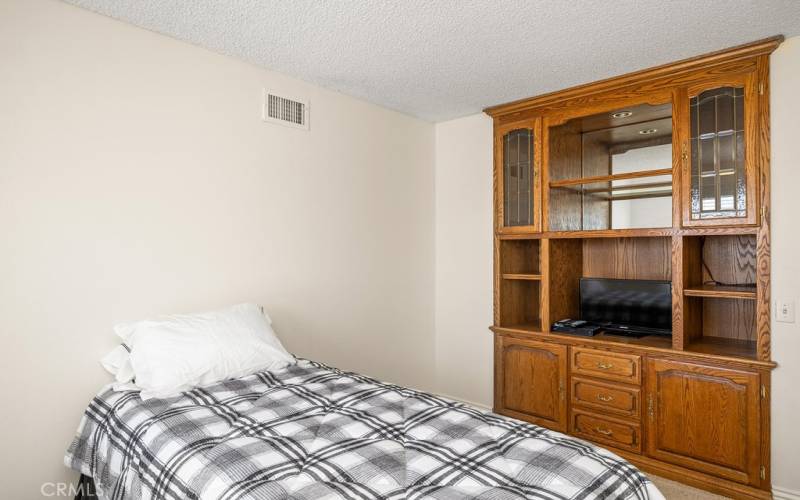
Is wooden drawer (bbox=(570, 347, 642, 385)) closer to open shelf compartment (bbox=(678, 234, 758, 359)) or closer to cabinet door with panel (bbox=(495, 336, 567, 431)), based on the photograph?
cabinet door with panel (bbox=(495, 336, 567, 431))

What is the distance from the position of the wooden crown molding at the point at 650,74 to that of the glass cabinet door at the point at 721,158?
0.52 ft

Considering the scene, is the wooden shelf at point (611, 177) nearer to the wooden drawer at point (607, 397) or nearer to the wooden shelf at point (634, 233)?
the wooden shelf at point (634, 233)

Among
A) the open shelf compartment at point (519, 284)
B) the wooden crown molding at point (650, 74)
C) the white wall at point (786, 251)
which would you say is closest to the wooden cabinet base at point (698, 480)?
the white wall at point (786, 251)

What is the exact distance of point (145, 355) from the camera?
6.90 ft

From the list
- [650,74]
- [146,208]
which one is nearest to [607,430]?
[650,74]

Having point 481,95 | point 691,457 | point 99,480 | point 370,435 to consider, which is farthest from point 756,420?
point 99,480

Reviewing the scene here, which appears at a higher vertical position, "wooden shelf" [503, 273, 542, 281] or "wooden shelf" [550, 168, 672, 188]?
"wooden shelf" [550, 168, 672, 188]

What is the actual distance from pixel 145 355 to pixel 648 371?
2.78 meters

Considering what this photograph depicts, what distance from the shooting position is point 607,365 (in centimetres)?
310

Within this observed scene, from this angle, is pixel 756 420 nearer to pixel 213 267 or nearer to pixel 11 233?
pixel 213 267

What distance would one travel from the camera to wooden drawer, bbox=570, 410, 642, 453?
3.00 m

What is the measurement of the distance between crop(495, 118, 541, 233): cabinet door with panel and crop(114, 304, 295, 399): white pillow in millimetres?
2006

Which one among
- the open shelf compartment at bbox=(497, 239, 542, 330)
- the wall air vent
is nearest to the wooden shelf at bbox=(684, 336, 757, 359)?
the open shelf compartment at bbox=(497, 239, 542, 330)

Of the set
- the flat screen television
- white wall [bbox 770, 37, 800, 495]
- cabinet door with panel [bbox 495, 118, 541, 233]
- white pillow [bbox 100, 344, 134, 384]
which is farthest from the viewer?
cabinet door with panel [bbox 495, 118, 541, 233]
